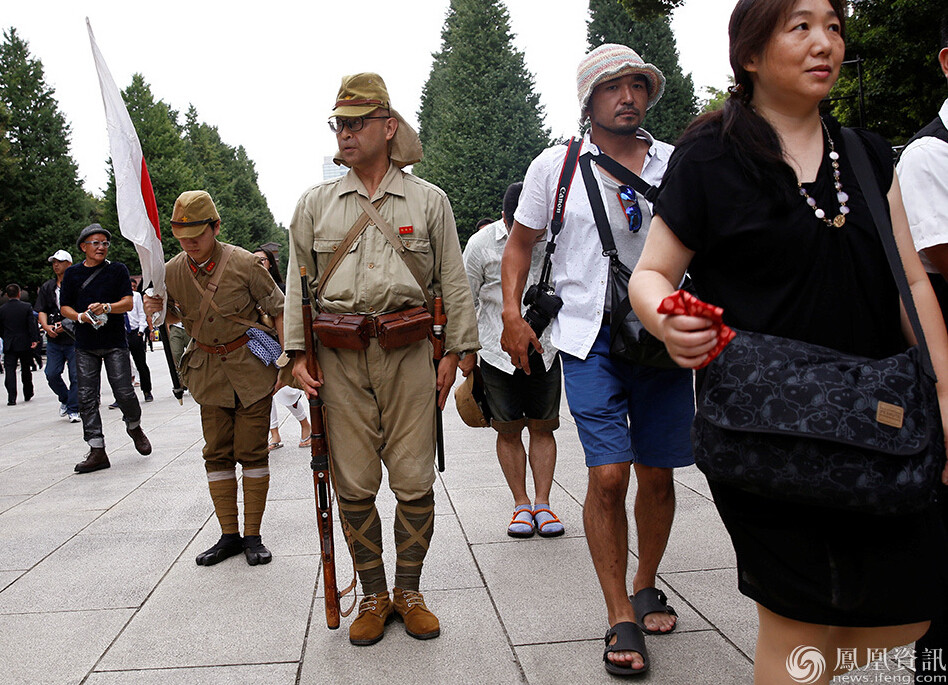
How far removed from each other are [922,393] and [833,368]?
19 cm

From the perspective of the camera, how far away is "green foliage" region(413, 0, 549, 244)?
38.4 meters

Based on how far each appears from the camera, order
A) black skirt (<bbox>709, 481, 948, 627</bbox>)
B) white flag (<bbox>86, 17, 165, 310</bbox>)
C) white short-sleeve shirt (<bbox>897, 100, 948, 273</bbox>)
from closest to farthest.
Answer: black skirt (<bbox>709, 481, 948, 627</bbox>)
white short-sleeve shirt (<bbox>897, 100, 948, 273</bbox>)
white flag (<bbox>86, 17, 165, 310</bbox>)

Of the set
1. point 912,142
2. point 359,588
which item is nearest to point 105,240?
point 359,588

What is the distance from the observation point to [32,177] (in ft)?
161

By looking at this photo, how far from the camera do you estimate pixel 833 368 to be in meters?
1.85

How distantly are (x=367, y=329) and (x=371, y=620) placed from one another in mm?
1185

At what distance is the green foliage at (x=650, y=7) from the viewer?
52.5 feet

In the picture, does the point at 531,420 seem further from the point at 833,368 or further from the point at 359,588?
the point at 833,368

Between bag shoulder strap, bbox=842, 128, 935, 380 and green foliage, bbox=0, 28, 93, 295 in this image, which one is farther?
green foliage, bbox=0, 28, 93, 295

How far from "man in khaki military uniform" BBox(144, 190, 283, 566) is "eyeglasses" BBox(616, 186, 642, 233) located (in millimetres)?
2397

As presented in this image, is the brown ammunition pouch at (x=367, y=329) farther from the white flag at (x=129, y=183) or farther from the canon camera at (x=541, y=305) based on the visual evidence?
the white flag at (x=129, y=183)

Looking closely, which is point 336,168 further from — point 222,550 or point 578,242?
point 578,242

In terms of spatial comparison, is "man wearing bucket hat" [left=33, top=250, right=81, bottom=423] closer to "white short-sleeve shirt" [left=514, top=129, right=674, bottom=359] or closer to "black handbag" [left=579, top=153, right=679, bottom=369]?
"white short-sleeve shirt" [left=514, top=129, right=674, bottom=359]

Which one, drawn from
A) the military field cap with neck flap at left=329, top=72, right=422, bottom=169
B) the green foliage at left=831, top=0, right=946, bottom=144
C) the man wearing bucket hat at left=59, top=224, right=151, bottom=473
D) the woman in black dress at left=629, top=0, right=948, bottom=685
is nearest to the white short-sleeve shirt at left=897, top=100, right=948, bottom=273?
the woman in black dress at left=629, top=0, right=948, bottom=685
